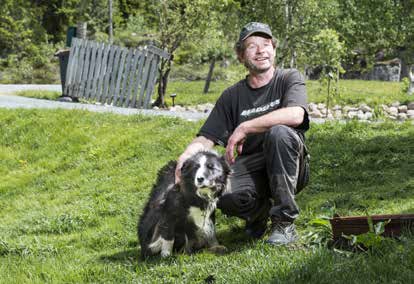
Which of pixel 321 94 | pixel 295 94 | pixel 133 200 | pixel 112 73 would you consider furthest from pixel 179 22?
pixel 295 94

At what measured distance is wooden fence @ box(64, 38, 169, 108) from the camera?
1409 centimetres

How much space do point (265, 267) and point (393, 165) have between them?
4065mm

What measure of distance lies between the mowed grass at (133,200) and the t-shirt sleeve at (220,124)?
86 centimetres

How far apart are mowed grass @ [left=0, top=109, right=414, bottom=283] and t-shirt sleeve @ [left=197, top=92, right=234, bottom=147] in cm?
86

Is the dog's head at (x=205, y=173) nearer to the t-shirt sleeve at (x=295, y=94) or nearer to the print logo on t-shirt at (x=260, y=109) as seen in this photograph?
the print logo on t-shirt at (x=260, y=109)

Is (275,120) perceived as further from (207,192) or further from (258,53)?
(207,192)

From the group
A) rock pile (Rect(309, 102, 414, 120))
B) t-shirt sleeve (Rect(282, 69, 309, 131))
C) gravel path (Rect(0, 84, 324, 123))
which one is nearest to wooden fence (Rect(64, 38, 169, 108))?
gravel path (Rect(0, 84, 324, 123))

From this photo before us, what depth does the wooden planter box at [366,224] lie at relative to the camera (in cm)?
412

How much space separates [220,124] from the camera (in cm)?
525

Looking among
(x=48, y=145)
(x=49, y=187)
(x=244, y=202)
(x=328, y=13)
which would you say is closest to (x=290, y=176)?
(x=244, y=202)

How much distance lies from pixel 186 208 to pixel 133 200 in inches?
121

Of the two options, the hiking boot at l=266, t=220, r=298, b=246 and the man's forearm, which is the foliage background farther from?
the hiking boot at l=266, t=220, r=298, b=246

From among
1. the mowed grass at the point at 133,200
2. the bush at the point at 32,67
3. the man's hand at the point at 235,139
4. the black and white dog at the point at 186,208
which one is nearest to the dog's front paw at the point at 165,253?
the black and white dog at the point at 186,208

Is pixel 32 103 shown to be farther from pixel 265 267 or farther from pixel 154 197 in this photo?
pixel 265 267
